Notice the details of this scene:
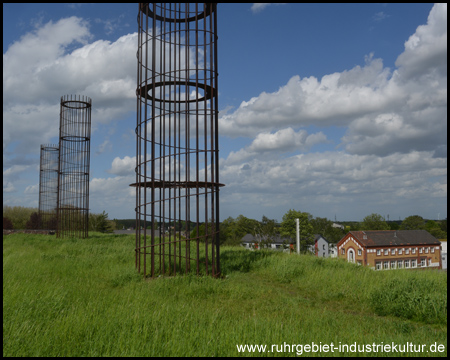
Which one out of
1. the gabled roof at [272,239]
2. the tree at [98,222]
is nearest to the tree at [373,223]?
the gabled roof at [272,239]

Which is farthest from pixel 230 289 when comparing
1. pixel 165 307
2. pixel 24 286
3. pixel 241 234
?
pixel 241 234

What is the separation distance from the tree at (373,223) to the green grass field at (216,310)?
57177 millimetres

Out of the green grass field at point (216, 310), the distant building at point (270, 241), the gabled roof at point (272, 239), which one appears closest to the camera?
the green grass field at point (216, 310)

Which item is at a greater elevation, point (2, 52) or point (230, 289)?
point (2, 52)

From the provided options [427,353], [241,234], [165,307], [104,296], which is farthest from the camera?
[241,234]

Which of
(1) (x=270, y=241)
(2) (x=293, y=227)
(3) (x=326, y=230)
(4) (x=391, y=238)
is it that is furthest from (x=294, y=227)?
(3) (x=326, y=230)

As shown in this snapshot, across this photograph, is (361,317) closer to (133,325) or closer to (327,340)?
(327,340)

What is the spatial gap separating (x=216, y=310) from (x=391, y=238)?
125 ft

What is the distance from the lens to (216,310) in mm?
4723

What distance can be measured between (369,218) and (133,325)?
64474 mm

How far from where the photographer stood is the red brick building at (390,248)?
37.2 metres

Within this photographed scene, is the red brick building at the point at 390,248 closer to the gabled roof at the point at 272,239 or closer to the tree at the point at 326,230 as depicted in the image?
the gabled roof at the point at 272,239

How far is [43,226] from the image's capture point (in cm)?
2152

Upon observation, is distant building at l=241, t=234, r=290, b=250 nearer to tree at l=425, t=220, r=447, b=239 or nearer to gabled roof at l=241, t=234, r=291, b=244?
gabled roof at l=241, t=234, r=291, b=244
